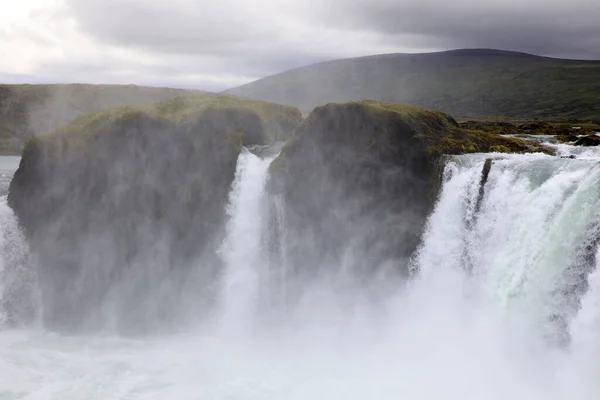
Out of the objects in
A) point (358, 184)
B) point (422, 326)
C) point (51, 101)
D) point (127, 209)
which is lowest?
point (422, 326)

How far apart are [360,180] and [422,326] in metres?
7.46

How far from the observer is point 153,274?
2981cm

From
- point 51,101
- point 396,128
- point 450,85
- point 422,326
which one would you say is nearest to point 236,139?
point 396,128

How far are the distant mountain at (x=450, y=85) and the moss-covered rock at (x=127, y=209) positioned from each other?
86.1 metres

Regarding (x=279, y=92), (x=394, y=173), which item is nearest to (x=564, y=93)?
(x=279, y=92)

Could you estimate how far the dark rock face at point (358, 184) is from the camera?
2652 centimetres

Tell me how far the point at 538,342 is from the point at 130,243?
66.5 feet

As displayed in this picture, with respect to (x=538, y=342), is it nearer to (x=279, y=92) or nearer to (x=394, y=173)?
(x=394, y=173)

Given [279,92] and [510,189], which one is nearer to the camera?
[510,189]

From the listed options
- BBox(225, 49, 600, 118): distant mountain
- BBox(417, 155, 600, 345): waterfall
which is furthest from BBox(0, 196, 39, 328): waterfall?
BBox(225, 49, 600, 118): distant mountain

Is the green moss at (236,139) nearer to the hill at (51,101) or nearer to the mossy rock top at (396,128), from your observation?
the mossy rock top at (396,128)

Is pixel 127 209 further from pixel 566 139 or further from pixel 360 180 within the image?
pixel 566 139

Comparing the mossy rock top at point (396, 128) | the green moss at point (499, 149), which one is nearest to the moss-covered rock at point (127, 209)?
the mossy rock top at point (396, 128)

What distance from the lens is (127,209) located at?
2956cm
